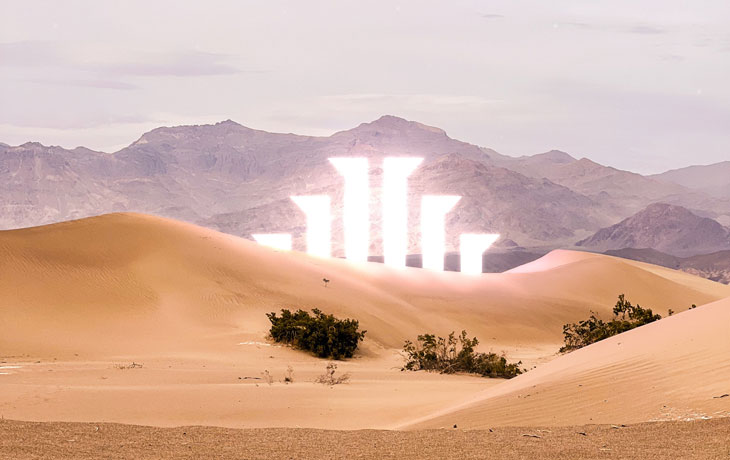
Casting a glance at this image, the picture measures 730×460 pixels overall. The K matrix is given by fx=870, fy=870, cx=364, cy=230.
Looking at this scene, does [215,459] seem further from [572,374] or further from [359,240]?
[359,240]

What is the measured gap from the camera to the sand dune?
45.7 ft

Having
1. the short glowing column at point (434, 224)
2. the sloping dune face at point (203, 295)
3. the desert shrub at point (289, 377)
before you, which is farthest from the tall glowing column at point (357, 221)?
the desert shrub at point (289, 377)

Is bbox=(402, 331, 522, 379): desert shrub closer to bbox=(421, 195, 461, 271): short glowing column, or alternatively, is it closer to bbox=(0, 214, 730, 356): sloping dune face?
bbox=(0, 214, 730, 356): sloping dune face

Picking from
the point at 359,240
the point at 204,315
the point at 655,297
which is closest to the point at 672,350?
A: the point at 204,315

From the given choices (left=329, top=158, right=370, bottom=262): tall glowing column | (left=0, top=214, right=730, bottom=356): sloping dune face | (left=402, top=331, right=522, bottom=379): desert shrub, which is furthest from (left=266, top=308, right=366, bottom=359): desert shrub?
(left=329, top=158, right=370, bottom=262): tall glowing column

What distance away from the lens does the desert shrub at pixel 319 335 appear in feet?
80.1

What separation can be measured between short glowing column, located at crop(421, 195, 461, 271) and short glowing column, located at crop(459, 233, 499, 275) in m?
3.13

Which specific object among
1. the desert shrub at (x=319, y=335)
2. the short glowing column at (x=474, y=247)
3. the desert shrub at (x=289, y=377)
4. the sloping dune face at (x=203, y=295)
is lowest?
the desert shrub at (x=289, y=377)

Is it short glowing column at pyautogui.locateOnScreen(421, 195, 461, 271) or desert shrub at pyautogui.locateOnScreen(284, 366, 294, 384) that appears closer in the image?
desert shrub at pyautogui.locateOnScreen(284, 366, 294, 384)

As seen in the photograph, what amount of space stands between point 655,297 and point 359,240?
103 m

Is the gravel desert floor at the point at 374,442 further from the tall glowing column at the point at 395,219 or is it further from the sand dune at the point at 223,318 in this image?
the tall glowing column at the point at 395,219

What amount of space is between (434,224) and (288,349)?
137 metres

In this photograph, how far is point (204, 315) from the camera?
28547mm

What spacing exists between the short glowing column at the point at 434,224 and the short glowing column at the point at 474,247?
3132 mm
